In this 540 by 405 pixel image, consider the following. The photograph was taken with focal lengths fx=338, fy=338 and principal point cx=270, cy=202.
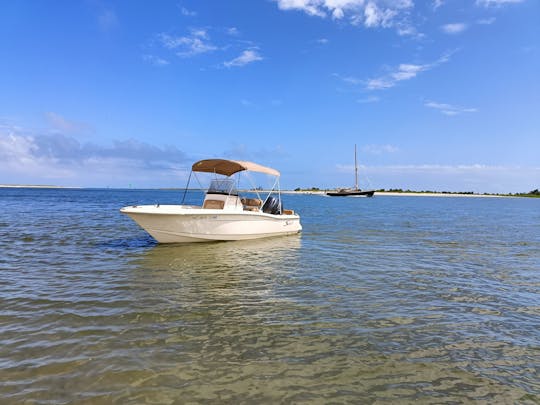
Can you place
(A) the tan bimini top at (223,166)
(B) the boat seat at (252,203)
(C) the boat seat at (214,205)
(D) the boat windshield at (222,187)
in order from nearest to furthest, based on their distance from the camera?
1. (C) the boat seat at (214,205)
2. (D) the boat windshield at (222,187)
3. (A) the tan bimini top at (223,166)
4. (B) the boat seat at (252,203)

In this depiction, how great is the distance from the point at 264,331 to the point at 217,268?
538cm

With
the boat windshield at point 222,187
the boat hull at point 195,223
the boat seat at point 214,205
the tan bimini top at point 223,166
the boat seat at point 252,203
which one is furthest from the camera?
the boat seat at point 252,203

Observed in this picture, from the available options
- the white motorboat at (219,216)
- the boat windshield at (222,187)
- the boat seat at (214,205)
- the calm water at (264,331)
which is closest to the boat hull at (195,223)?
the white motorboat at (219,216)

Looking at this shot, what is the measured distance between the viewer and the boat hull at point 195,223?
1430 centimetres

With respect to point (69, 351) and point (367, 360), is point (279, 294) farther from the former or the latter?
point (69, 351)

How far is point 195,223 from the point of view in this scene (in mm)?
14953

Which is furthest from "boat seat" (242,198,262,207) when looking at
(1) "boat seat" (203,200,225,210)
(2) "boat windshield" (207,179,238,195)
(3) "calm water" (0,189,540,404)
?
(3) "calm water" (0,189,540,404)

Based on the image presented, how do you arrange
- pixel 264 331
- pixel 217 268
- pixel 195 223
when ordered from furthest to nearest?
pixel 195 223, pixel 217 268, pixel 264 331

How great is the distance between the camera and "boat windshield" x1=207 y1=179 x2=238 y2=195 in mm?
17031

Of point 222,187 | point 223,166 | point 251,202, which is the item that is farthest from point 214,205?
Result: point 251,202

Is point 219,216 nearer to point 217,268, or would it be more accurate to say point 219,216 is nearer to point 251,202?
point 251,202

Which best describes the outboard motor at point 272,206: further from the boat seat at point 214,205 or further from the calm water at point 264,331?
the calm water at point 264,331

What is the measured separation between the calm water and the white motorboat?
2647 millimetres

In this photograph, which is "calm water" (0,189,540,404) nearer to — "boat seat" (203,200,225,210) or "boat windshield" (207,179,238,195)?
"boat seat" (203,200,225,210)
